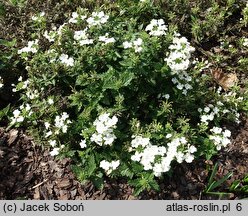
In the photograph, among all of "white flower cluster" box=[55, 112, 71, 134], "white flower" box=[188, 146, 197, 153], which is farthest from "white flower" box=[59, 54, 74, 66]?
"white flower" box=[188, 146, 197, 153]

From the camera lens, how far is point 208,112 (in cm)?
451

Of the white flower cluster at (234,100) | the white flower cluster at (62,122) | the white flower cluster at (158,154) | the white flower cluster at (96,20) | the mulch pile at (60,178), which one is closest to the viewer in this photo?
the white flower cluster at (158,154)

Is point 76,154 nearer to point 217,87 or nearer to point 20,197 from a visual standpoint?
point 20,197

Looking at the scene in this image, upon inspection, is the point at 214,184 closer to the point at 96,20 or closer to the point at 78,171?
the point at 78,171

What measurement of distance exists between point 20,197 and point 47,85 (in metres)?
1.15


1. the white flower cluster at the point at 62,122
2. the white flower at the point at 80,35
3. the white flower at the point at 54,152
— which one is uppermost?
the white flower at the point at 80,35

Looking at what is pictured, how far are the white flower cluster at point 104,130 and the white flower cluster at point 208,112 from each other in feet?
3.59

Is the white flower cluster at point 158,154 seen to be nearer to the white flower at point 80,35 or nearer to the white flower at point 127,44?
the white flower at point 127,44

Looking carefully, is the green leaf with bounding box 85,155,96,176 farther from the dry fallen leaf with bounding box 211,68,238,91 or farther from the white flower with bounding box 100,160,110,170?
the dry fallen leaf with bounding box 211,68,238,91

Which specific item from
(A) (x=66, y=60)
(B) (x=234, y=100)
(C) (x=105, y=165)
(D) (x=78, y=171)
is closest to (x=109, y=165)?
(C) (x=105, y=165)

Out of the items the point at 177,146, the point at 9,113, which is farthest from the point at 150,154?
the point at 9,113

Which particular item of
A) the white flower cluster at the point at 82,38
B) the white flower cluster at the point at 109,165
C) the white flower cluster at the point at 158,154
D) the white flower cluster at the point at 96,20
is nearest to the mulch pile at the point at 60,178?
the white flower cluster at the point at 109,165

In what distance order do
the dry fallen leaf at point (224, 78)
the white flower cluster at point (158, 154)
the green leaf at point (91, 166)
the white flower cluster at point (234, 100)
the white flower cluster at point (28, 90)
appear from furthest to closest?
1. the dry fallen leaf at point (224, 78)
2. the white flower cluster at point (234, 100)
3. the white flower cluster at point (28, 90)
4. the green leaf at point (91, 166)
5. the white flower cluster at point (158, 154)

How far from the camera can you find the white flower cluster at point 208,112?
4.32m
